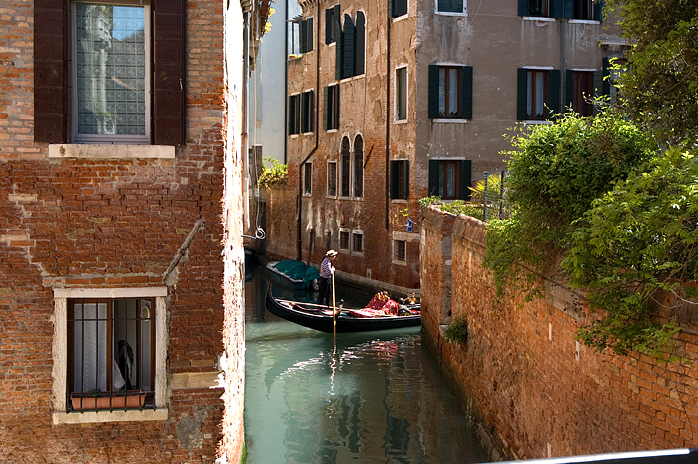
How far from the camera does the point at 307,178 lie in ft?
86.0

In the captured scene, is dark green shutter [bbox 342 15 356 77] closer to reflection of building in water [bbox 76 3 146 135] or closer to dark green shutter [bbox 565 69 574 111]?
dark green shutter [bbox 565 69 574 111]

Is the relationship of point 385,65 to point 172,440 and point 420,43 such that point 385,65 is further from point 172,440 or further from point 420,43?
point 172,440

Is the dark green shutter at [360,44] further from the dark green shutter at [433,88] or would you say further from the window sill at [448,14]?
the dark green shutter at [433,88]

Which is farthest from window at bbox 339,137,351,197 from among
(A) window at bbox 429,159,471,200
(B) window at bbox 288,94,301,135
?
(A) window at bbox 429,159,471,200

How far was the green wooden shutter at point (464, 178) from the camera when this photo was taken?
1942 centimetres

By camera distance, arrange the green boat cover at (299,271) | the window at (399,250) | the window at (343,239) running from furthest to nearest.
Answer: the window at (343,239) → the green boat cover at (299,271) → the window at (399,250)

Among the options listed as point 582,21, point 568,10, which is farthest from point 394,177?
point 582,21

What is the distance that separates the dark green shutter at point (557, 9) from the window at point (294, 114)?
9.80 meters

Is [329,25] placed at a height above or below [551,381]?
above

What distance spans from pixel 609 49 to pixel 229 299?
16.4m

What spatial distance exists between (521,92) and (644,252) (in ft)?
52.4

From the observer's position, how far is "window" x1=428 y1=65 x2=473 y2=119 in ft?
62.8

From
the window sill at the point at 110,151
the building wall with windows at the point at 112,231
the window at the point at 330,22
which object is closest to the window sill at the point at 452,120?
the window at the point at 330,22

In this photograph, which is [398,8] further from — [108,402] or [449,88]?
[108,402]
